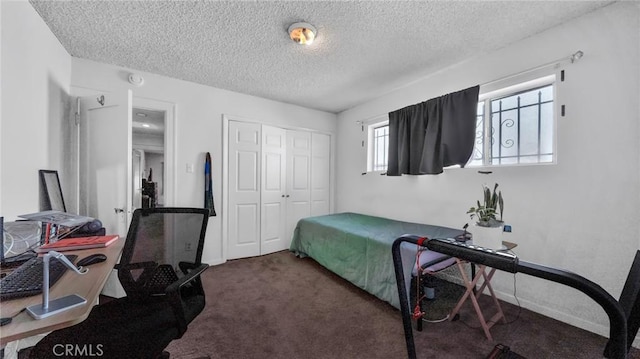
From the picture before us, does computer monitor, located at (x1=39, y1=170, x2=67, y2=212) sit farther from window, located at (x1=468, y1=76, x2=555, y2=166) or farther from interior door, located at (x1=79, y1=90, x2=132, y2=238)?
window, located at (x1=468, y1=76, x2=555, y2=166)

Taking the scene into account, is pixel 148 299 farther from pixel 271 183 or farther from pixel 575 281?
pixel 271 183

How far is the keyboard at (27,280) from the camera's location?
0.88 meters

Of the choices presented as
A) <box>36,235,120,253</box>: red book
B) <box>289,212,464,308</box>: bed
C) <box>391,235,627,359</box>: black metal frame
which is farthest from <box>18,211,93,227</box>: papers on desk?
<box>289,212,464,308</box>: bed

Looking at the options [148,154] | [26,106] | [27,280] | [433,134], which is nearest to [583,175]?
[433,134]

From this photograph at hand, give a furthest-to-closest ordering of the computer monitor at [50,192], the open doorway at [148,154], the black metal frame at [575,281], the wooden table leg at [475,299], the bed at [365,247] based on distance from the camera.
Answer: the open doorway at [148,154], the bed at [365,247], the computer monitor at [50,192], the wooden table leg at [475,299], the black metal frame at [575,281]

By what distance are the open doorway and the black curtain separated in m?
3.70

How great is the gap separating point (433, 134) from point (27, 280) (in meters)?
3.32

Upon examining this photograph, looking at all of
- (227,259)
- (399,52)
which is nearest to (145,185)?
(227,259)

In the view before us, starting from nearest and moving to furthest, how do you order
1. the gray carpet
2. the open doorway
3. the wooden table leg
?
1. the gray carpet
2. the wooden table leg
3. the open doorway

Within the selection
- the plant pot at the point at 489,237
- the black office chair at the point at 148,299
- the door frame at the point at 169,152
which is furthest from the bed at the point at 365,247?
the door frame at the point at 169,152

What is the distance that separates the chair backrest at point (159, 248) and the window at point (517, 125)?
110 inches

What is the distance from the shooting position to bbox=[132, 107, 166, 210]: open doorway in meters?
4.69

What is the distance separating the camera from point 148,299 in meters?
1.35

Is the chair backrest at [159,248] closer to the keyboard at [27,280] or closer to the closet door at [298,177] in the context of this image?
the keyboard at [27,280]
